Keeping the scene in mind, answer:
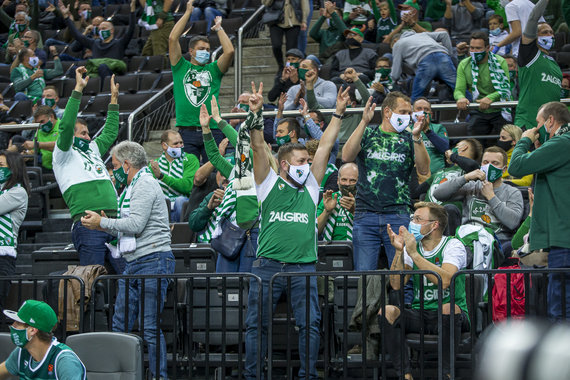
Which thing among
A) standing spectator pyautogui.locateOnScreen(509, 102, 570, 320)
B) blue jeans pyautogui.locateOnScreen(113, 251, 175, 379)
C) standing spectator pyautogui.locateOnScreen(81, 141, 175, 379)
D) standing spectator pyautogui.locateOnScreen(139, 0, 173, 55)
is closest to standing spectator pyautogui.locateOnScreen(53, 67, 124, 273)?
standing spectator pyautogui.locateOnScreen(81, 141, 175, 379)

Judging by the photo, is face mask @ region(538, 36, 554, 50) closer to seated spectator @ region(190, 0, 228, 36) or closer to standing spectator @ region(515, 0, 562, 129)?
standing spectator @ region(515, 0, 562, 129)

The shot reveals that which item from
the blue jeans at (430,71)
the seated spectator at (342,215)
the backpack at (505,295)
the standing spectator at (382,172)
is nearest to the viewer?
the backpack at (505,295)

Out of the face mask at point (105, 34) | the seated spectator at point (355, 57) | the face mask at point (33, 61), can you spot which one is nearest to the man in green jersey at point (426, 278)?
the seated spectator at point (355, 57)

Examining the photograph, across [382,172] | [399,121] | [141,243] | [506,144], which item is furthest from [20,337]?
[506,144]

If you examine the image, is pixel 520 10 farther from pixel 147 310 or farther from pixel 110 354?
pixel 110 354

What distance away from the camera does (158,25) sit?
50.7 ft

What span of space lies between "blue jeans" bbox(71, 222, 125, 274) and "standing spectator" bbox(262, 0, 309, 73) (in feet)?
20.1

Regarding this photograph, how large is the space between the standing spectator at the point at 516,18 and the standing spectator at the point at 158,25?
622cm

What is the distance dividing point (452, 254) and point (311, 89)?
170 inches

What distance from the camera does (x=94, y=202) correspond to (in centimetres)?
766

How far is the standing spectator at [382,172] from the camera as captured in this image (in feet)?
22.7

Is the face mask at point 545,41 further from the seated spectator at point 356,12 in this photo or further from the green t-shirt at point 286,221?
the seated spectator at point 356,12

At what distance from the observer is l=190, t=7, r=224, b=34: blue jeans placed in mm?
15083

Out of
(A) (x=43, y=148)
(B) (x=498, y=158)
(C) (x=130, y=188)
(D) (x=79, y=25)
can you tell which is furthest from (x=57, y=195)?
(D) (x=79, y=25)
